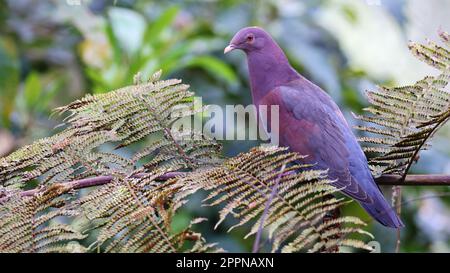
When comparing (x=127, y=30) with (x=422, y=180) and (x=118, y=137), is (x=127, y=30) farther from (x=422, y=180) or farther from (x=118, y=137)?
(x=422, y=180)

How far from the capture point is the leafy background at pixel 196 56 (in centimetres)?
369

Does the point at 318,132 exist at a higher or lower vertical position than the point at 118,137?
higher

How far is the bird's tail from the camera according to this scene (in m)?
2.07

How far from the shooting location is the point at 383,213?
6.98 ft

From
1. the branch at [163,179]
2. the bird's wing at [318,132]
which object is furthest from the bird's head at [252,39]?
the branch at [163,179]

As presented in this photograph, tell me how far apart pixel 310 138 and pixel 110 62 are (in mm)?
1947

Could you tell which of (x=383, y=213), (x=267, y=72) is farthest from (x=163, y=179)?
(x=267, y=72)

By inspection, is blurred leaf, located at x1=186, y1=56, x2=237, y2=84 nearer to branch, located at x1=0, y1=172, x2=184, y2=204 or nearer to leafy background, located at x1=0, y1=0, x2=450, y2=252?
leafy background, located at x1=0, y1=0, x2=450, y2=252

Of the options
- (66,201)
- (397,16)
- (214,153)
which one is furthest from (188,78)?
(66,201)

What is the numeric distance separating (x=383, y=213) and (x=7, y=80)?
2492mm

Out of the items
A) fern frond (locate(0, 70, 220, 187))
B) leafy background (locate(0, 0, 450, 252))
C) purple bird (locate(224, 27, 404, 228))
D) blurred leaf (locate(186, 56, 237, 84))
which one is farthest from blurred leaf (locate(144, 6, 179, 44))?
fern frond (locate(0, 70, 220, 187))

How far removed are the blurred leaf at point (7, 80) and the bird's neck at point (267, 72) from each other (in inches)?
60.6

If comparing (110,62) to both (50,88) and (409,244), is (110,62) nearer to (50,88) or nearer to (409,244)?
(50,88)

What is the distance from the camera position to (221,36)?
398cm
